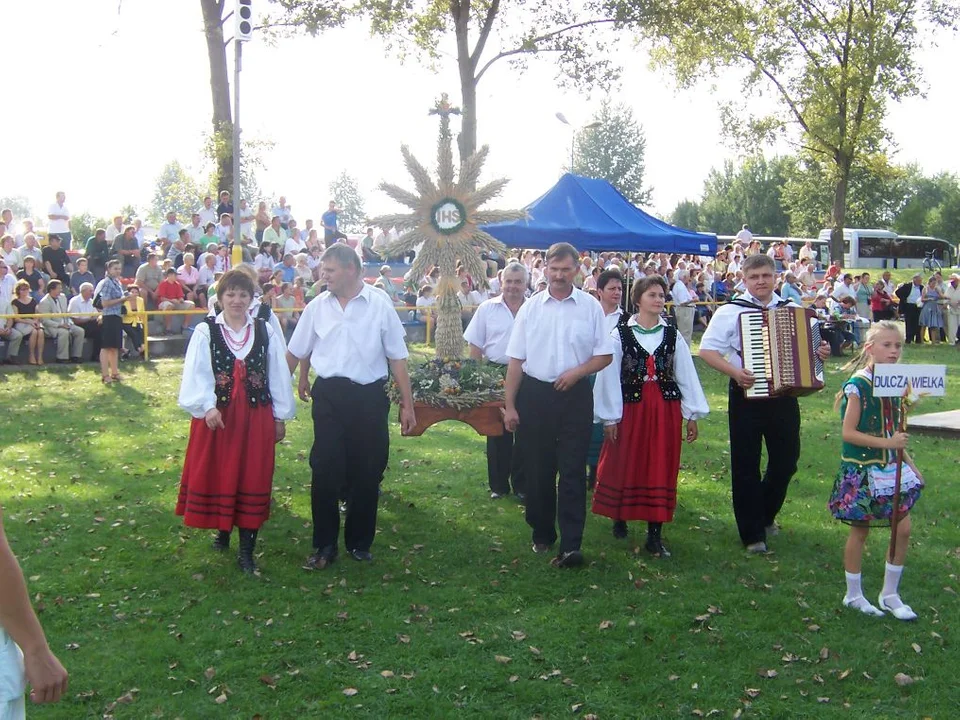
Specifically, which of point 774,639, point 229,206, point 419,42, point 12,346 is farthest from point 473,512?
point 419,42

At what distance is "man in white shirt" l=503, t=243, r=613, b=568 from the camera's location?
664cm

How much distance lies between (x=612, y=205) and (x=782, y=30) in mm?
23731

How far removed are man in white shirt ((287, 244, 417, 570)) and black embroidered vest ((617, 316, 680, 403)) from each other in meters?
1.50

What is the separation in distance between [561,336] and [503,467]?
225cm

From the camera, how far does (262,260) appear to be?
20.5 m

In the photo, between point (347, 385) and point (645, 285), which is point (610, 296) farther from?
point (347, 385)

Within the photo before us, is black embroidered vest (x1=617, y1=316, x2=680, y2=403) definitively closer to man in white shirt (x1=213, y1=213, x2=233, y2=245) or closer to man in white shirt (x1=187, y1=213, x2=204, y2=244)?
man in white shirt (x1=213, y1=213, x2=233, y2=245)

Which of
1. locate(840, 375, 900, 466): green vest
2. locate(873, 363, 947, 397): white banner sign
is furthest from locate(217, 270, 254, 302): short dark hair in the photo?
locate(873, 363, 947, 397): white banner sign

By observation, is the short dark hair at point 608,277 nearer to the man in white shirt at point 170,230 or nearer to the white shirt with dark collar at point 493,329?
the white shirt with dark collar at point 493,329

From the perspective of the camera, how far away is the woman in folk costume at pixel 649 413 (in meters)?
6.90

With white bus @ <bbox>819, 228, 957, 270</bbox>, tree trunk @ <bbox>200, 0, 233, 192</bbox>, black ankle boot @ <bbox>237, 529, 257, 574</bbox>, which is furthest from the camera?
white bus @ <bbox>819, 228, 957, 270</bbox>

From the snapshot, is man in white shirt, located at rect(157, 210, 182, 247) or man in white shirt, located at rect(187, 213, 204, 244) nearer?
man in white shirt, located at rect(187, 213, 204, 244)

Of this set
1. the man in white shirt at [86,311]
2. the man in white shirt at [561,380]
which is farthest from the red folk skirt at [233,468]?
the man in white shirt at [86,311]

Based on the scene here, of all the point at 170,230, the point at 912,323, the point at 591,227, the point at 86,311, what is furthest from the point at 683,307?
the point at 86,311
